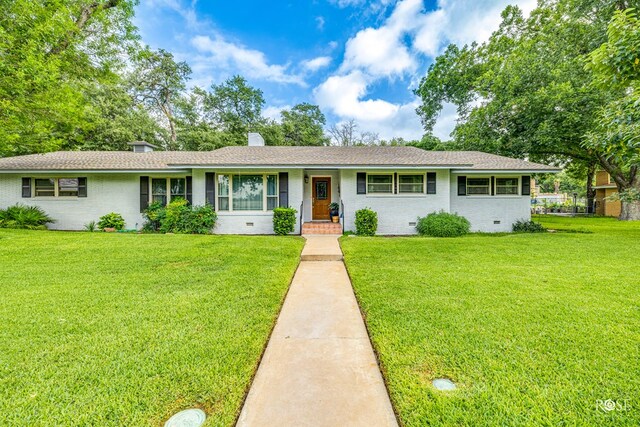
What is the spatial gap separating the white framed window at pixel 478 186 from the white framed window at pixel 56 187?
55.0 feet

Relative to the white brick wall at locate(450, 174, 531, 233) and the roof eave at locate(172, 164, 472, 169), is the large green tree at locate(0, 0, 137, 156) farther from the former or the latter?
the white brick wall at locate(450, 174, 531, 233)

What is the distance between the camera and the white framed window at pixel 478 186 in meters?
11.7

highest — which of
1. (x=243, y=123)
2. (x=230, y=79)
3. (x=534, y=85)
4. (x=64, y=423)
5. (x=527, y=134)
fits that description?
(x=230, y=79)

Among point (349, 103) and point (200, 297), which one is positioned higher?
point (349, 103)

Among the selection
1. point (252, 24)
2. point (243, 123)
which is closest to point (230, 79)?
point (243, 123)

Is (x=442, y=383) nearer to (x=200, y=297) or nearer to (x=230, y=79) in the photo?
(x=200, y=297)

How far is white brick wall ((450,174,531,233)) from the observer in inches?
458

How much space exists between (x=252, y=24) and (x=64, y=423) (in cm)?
1698

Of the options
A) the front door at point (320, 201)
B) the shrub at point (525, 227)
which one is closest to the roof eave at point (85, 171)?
the front door at point (320, 201)

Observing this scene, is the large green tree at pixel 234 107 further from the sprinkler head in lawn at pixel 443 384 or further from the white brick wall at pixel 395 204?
the sprinkler head in lawn at pixel 443 384

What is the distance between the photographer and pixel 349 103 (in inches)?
961

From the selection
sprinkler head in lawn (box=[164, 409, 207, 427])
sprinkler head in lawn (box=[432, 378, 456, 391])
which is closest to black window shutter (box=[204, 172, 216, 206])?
sprinkler head in lawn (box=[164, 409, 207, 427])

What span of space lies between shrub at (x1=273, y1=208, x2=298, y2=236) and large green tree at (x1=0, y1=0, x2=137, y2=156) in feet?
27.4

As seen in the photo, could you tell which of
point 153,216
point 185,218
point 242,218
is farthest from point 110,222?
point 242,218
